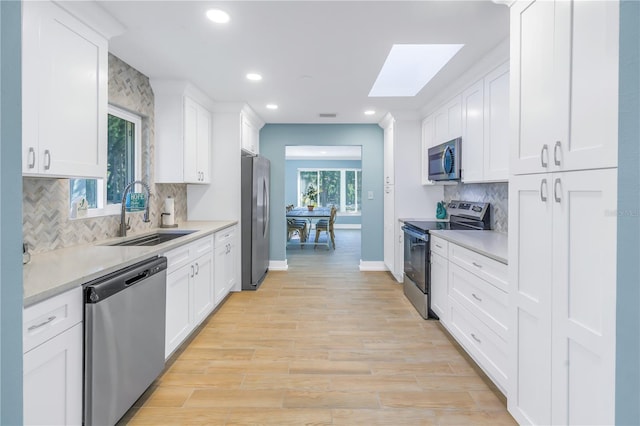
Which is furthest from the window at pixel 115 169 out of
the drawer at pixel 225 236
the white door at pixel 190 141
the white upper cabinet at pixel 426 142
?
the white upper cabinet at pixel 426 142

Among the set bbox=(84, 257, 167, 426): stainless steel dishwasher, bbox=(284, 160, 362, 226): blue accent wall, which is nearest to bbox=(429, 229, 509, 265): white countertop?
bbox=(84, 257, 167, 426): stainless steel dishwasher

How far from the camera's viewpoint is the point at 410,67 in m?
3.81

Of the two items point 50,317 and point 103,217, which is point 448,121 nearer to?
point 103,217

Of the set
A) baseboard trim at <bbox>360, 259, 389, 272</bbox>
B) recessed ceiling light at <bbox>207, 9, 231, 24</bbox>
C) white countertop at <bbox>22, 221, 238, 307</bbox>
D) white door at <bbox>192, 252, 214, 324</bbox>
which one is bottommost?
baseboard trim at <bbox>360, 259, 389, 272</bbox>

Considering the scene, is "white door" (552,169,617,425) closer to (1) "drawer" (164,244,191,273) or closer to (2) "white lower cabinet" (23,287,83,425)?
(2) "white lower cabinet" (23,287,83,425)

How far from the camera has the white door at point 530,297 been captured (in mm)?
1597

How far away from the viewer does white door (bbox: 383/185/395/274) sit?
5064 millimetres

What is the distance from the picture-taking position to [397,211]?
4898 mm

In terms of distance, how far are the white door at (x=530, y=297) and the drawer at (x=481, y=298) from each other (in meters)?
0.21

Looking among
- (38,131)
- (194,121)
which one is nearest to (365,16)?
(38,131)

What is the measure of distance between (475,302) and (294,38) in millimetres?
2278

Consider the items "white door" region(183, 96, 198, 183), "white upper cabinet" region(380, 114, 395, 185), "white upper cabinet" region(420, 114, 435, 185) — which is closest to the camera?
"white door" region(183, 96, 198, 183)

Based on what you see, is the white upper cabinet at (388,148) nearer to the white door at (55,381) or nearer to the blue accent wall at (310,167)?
the white door at (55,381)

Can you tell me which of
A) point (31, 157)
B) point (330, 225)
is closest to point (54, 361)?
point (31, 157)
